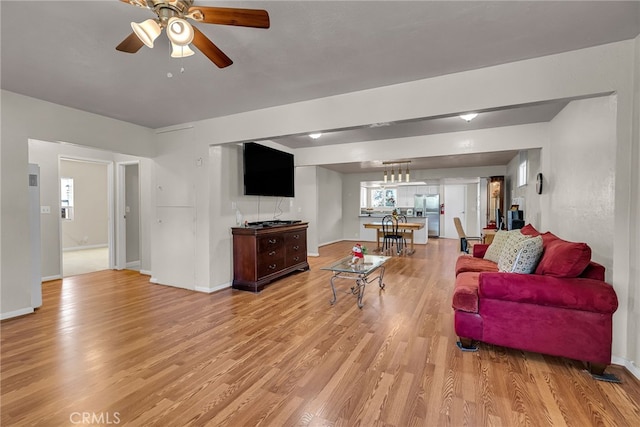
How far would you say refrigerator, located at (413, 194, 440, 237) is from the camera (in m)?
9.82

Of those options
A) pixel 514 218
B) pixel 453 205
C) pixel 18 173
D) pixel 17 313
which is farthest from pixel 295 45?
pixel 453 205

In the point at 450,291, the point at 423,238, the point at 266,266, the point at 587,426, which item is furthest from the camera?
the point at 423,238

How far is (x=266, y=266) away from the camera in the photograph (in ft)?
13.8

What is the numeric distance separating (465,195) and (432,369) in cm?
895

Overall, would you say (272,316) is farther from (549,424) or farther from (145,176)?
(145,176)

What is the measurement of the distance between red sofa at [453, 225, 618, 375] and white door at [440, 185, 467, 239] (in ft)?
25.9

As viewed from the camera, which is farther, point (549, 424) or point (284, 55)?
point (284, 55)

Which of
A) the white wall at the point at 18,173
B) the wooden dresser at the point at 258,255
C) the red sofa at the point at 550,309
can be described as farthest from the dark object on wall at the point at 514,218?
the white wall at the point at 18,173

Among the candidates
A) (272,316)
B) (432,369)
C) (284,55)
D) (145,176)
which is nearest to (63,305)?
(145,176)

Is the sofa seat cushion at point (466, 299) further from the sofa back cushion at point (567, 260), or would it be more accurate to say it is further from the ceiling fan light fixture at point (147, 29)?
the ceiling fan light fixture at point (147, 29)

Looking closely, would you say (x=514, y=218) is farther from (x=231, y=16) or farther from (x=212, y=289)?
(x=231, y=16)

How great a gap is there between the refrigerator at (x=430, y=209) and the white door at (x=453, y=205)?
0.30 m

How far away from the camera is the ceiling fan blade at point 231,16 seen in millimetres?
1465

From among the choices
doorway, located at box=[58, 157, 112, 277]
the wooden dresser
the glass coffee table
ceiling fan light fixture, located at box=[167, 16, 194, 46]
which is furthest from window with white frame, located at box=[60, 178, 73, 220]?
ceiling fan light fixture, located at box=[167, 16, 194, 46]
